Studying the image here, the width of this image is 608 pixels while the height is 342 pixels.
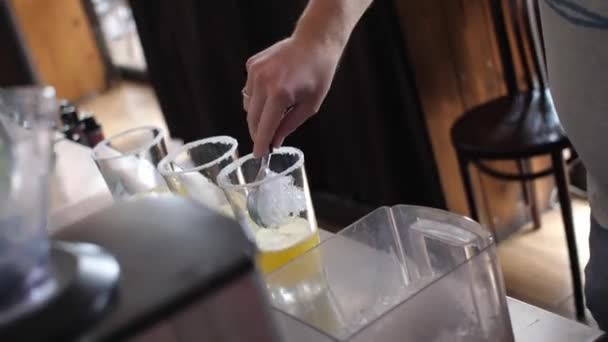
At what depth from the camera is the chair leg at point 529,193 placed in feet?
6.95

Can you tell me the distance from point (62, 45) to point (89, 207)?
3736mm

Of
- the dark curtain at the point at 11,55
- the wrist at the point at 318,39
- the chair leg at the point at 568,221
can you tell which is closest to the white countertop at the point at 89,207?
the wrist at the point at 318,39

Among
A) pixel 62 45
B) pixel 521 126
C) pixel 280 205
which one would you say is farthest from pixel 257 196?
pixel 62 45

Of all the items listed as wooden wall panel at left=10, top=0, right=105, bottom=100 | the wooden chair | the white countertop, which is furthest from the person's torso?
wooden wall panel at left=10, top=0, right=105, bottom=100

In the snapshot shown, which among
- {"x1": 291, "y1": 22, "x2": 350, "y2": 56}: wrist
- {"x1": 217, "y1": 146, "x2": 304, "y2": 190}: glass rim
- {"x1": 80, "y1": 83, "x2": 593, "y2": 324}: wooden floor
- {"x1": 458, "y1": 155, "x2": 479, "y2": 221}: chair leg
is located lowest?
{"x1": 80, "y1": 83, "x2": 593, "y2": 324}: wooden floor

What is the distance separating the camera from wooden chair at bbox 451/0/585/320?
1.66 metres

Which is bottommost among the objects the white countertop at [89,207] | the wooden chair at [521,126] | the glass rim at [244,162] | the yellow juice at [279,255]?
the wooden chair at [521,126]

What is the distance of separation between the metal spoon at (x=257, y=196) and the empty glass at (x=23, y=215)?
0.35 m

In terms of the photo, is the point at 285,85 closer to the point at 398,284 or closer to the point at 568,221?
the point at 398,284

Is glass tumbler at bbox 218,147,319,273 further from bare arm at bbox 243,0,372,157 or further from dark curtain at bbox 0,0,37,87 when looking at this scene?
dark curtain at bbox 0,0,37,87

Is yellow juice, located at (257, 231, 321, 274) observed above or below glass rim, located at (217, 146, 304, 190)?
below

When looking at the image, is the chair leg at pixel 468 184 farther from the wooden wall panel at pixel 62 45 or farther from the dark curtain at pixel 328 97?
the wooden wall panel at pixel 62 45

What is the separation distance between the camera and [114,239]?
1.57 feet

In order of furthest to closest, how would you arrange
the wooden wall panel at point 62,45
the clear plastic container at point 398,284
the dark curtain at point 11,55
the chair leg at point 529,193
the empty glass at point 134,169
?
the wooden wall panel at point 62,45, the dark curtain at point 11,55, the chair leg at point 529,193, the empty glass at point 134,169, the clear plastic container at point 398,284
